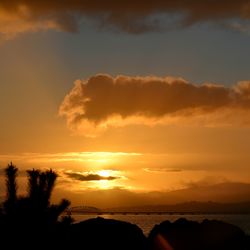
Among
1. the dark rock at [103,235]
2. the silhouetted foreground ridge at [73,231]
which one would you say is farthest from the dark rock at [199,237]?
the dark rock at [103,235]

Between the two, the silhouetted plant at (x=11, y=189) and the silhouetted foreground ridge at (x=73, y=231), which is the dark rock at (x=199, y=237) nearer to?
the silhouetted foreground ridge at (x=73, y=231)

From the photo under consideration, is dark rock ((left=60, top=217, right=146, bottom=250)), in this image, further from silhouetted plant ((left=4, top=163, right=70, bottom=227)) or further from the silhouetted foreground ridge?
silhouetted plant ((left=4, top=163, right=70, bottom=227))

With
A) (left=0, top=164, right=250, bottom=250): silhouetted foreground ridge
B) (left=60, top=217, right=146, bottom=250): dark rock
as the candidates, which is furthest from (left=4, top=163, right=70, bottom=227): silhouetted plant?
(left=60, top=217, right=146, bottom=250): dark rock

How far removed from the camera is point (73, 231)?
81.6ft

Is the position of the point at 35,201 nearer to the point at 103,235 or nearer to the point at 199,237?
the point at 103,235

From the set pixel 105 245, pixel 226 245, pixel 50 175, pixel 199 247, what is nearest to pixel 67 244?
pixel 105 245

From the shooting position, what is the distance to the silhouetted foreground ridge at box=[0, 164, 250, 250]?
64.4 feet

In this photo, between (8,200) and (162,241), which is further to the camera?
(162,241)

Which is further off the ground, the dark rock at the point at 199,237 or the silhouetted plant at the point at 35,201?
the silhouetted plant at the point at 35,201

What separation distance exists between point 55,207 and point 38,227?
1118mm

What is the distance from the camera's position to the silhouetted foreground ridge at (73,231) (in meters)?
19.6

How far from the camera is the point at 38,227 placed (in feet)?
65.8

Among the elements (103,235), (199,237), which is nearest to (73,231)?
(103,235)

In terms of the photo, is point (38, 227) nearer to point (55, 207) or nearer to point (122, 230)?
point (55, 207)
